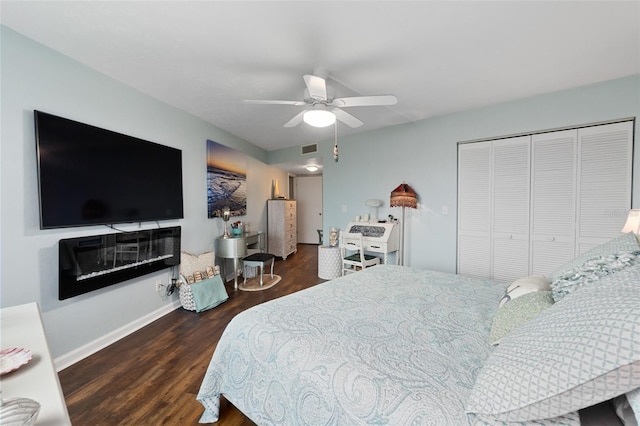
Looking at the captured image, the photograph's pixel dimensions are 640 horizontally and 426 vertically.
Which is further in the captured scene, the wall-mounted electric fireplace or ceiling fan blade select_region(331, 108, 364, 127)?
ceiling fan blade select_region(331, 108, 364, 127)

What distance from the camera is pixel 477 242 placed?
3.24m

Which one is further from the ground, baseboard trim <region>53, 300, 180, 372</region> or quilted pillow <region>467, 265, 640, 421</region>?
quilted pillow <region>467, 265, 640, 421</region>

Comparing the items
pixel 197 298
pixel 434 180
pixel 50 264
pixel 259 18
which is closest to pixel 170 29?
pixel 259 18

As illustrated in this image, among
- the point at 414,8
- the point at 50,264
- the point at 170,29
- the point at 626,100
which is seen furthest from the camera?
the point at 626,100

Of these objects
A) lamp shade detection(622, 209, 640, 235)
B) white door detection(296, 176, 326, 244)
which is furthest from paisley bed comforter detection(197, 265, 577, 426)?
white door detection(296, 176, 326, 244)

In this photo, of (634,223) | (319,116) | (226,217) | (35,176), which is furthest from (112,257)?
(634,223)

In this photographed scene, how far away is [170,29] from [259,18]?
605 mm

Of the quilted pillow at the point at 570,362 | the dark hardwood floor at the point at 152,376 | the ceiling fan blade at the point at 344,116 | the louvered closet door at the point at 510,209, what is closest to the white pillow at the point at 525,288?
the quilted pillow at the point at 570,362

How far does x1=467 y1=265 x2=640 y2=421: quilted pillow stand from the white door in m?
6.84

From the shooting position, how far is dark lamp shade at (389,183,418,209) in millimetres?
3517

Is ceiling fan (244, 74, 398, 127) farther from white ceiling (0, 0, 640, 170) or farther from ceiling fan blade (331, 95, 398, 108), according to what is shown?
white ceiling (0, 0, 640, 170)

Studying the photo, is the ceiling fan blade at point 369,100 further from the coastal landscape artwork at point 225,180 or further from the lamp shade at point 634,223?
the coastal landscape artwork at point 225,180

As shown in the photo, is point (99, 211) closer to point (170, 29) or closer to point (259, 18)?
point (170, 29)

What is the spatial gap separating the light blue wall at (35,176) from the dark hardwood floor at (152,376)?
261 mm
